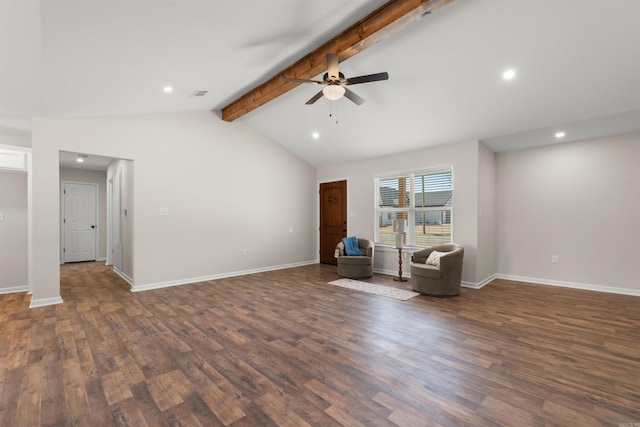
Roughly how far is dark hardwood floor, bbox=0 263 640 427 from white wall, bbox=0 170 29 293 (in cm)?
71

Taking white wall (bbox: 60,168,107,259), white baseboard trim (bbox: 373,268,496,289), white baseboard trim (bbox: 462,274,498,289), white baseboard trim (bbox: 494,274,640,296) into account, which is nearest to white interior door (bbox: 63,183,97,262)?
white wall (bbox: 60,168,107,259)

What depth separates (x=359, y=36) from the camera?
3.05 m

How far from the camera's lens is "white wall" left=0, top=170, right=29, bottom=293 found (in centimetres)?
461

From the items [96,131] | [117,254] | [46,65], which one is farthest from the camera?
[117,254]

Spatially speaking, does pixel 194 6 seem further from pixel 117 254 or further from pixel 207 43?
pixel 117 254

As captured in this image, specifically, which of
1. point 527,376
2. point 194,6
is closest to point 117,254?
point 194,6

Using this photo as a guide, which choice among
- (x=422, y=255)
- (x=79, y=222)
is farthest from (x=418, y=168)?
(x=79, y=222)

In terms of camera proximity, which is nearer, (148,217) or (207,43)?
(207,43)

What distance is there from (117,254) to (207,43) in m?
5.60

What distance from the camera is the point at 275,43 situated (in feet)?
10.8

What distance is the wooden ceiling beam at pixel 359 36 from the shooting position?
103 inches

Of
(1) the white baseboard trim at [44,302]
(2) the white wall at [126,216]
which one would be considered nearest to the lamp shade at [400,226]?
(2) the white wall at [126,216]

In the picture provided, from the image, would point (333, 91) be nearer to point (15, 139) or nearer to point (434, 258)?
point (434, 258)

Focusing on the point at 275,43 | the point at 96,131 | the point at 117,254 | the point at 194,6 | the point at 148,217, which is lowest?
the point at 117,254
